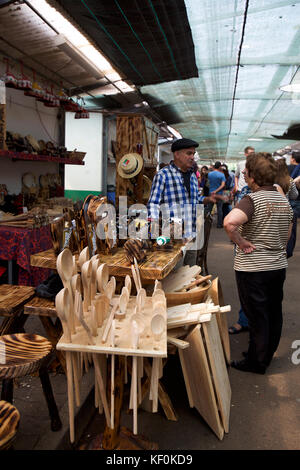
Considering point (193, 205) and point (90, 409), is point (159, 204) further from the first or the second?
point (90, 409)

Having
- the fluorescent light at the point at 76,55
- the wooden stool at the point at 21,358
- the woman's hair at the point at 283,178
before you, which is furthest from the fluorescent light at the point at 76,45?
the wooden stool at the point at 21,358

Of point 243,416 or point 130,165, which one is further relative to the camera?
point 130,165

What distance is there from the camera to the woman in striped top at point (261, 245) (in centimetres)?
287

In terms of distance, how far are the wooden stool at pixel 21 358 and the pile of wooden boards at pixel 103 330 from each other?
177 mm

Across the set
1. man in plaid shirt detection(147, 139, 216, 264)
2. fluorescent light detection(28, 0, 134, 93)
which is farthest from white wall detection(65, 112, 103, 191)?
man in plaid shirt detection(147, 139, 216, 264)

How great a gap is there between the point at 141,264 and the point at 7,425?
53.4 inches

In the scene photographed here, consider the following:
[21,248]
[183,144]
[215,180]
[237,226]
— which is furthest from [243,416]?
[215,180]

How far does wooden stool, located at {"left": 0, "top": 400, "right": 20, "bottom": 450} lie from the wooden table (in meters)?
1.16

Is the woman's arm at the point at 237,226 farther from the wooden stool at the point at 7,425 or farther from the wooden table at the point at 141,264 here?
the wooden stool at the point at 7,425

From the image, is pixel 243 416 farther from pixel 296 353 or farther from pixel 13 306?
pixel 13 306

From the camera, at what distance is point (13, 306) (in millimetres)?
2377

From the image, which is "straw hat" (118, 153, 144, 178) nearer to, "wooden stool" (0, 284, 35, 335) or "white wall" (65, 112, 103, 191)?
"white wall" (65, 112, 103, 191)

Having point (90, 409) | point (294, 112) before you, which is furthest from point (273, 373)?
point (294, 112)

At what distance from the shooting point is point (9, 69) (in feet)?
19.6
